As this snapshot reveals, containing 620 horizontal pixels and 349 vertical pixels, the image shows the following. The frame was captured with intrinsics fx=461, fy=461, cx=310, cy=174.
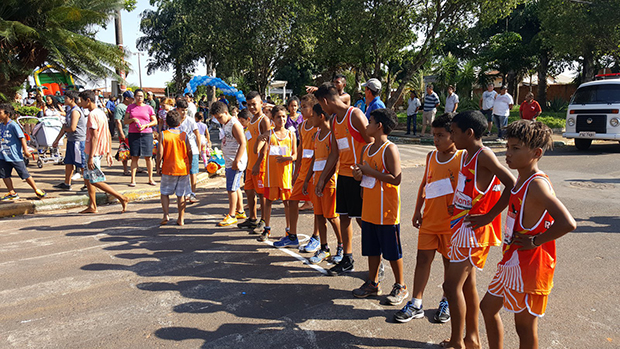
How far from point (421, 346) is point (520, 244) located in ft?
4.20

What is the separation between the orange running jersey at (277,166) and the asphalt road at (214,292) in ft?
2.88

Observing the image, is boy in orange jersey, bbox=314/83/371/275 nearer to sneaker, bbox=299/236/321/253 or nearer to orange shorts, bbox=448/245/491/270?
sneaker, bbox=299/236/321/253

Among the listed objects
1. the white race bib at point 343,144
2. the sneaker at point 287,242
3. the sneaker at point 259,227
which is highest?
the white race bib at point 343,144

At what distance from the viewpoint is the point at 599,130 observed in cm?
1444

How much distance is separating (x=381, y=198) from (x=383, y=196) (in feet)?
0.09

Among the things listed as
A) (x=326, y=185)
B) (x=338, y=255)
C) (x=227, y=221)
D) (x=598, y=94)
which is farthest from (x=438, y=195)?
(x=598, y=94)

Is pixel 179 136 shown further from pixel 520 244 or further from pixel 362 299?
pixel 520 244

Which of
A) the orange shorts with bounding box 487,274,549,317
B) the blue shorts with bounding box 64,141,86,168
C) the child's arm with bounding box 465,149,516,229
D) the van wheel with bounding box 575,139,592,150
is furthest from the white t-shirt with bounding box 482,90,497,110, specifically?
the orange shorts with bounding box 487,274,549,317

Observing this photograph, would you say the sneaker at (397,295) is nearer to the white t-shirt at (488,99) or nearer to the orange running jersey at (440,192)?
the orange running jersey at (440,192)

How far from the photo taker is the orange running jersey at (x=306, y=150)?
19.5 feet

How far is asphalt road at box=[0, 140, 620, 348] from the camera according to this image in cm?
381

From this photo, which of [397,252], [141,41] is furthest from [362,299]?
[141,41]

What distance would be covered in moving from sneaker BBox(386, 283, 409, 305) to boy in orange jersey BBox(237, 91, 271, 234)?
111 inches

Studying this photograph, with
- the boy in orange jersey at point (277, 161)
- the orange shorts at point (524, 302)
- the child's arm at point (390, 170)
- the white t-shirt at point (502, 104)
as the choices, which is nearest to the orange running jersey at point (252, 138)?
the boy in orange jersey at point (277, 161)
